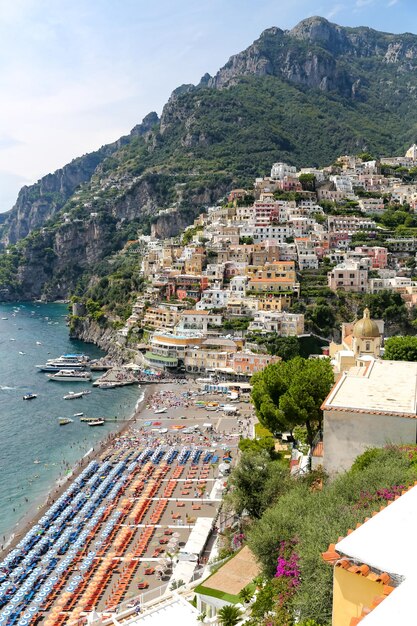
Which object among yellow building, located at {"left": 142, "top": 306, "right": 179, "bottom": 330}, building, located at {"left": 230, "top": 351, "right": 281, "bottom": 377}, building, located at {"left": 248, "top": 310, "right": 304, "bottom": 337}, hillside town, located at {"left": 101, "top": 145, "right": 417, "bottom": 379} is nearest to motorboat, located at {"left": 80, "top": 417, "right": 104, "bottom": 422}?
hillside town, located at {"left": 101, "top": 145, "right": 417, "bottom": 379}

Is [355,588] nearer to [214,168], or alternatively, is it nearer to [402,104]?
[214,168]

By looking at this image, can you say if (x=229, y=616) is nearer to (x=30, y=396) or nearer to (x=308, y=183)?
(x=30, y=396)

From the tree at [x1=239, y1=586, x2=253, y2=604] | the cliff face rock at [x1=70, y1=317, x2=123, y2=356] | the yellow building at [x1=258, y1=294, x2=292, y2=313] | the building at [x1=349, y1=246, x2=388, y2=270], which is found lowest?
the cliff face rock at [x1=70, y1=317, x2=123, y2=356]

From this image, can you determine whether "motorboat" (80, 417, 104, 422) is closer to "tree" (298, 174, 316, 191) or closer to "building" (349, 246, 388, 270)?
"building" (349, 246, 388, 270)

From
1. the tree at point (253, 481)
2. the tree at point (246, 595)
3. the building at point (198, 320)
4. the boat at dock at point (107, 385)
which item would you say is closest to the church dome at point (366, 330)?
the tree at point (253, 481)

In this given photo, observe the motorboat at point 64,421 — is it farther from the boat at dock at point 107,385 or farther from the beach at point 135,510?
the boat at dock at point 107,385

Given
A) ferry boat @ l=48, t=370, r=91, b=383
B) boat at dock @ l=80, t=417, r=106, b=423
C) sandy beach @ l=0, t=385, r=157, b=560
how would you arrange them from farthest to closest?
1. ferry boat @ l=48, t=370, r=91, b=383
2. boat at dock @ l=80, t=417, r=106, b=423
3. sandy beach @ l=0, t=385, r=157, b=560

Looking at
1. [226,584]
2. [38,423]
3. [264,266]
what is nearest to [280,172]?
[264,266]
